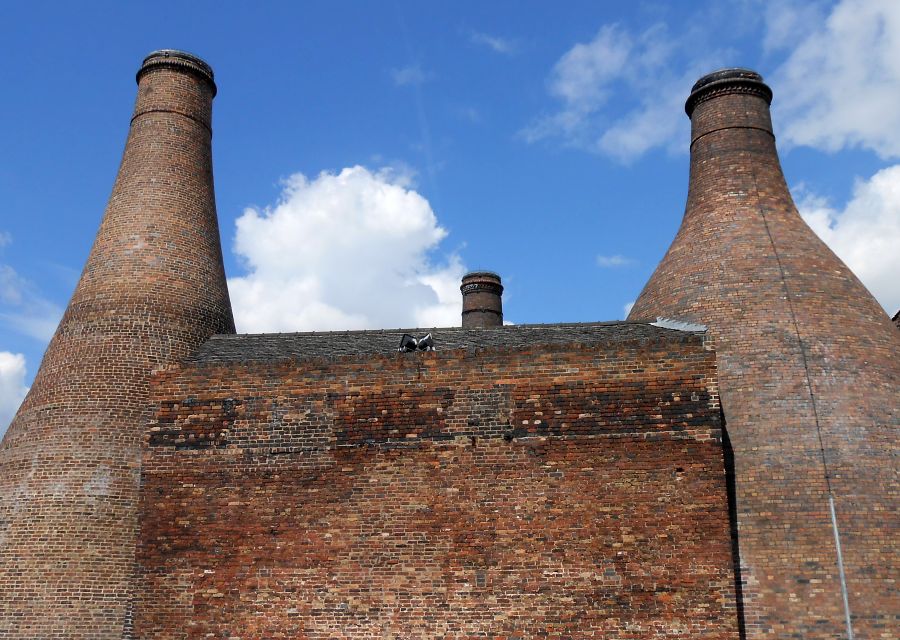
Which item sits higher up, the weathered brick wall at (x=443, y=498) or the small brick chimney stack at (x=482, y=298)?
the small brick chimney stack at (x=482, y=298)

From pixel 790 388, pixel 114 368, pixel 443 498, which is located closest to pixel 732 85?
pixel 790 388

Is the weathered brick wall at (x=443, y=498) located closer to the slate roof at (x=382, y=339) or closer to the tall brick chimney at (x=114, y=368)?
the slate roof at (x=382, y=339)

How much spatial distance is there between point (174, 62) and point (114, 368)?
6.71 meters

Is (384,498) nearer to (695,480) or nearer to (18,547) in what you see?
(695,480)

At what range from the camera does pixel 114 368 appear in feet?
48.0

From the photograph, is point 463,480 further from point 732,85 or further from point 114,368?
point 732,85

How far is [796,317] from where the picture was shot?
14.4m

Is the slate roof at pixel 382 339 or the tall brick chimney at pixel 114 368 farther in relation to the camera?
the slate roof at pixel 382 339

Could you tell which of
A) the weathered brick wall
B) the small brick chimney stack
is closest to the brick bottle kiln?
the weathered brick wall

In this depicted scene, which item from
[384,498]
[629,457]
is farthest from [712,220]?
[384,498]

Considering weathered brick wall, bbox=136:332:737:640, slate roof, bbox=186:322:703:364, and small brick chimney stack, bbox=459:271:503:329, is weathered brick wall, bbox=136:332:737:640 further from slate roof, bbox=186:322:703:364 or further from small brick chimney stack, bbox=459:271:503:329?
small brick chimney stack, bbox=459:271:503:329

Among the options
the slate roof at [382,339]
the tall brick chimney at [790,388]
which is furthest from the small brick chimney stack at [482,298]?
the slate roof at [382,339]

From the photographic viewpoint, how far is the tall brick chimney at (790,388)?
12.2 m

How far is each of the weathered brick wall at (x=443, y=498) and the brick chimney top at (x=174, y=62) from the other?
310 inches
